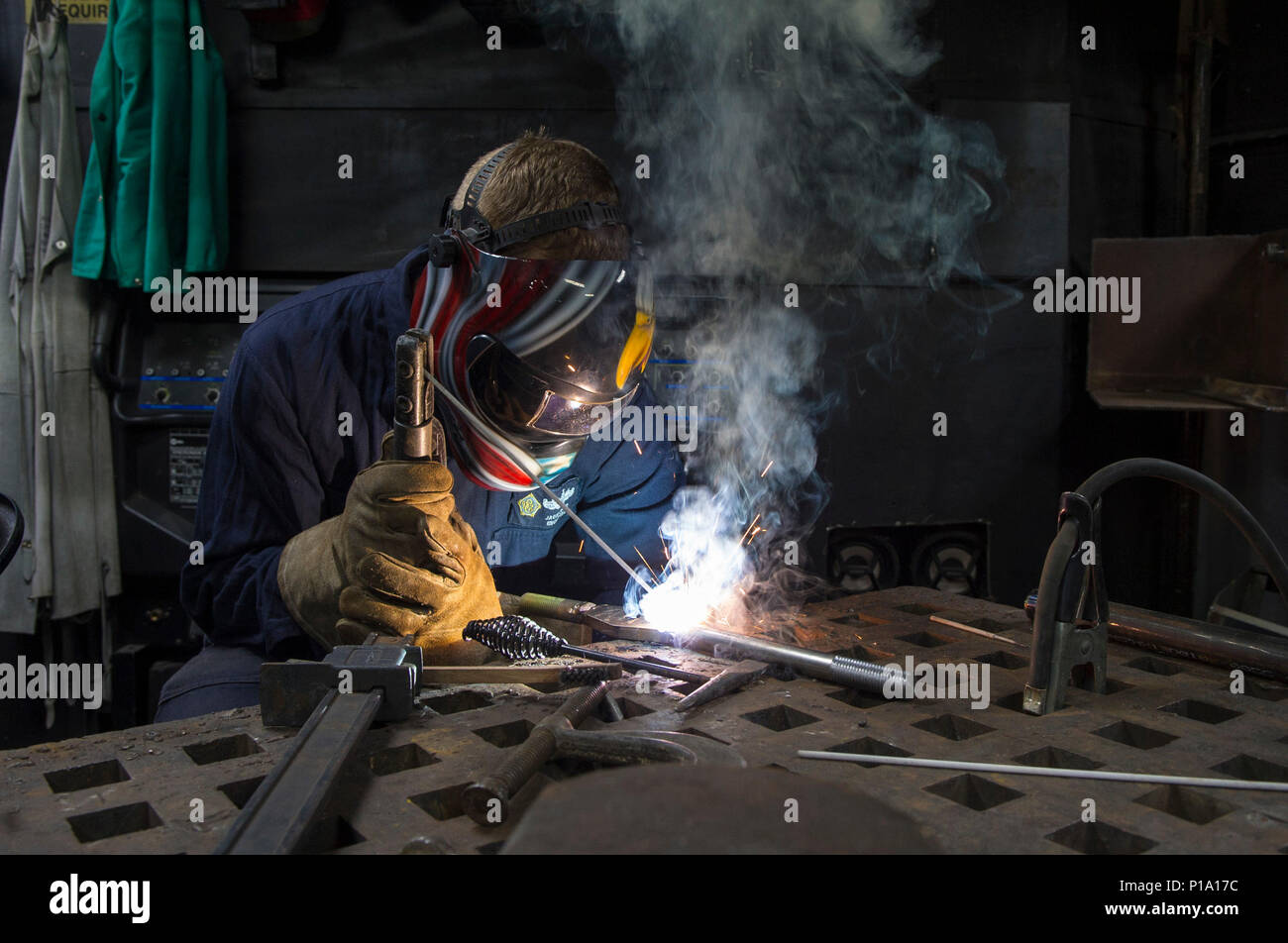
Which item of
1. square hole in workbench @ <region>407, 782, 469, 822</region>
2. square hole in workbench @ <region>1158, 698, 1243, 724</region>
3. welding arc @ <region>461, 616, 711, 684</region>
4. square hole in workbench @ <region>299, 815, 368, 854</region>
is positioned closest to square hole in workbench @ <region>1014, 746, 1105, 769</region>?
square hole in workbench @ <region>1158, 698, 1243, 724</region>

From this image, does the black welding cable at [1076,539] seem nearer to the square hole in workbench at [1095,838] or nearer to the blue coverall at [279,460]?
the square hole in workbench at [1095,838]

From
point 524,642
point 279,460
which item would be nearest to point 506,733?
point 524,642

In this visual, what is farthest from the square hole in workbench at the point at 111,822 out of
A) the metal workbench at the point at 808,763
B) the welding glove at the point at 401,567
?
the welding glove at the point at 401,567

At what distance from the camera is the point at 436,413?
7.93 ft

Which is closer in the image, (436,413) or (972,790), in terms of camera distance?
(972,790)

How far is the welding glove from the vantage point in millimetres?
1860

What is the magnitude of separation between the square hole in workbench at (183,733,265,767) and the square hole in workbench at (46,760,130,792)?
0.30 ft

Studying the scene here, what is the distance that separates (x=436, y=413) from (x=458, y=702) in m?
0.89

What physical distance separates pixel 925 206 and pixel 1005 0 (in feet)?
2.88

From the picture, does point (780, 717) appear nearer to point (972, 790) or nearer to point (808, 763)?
point (808, 763)

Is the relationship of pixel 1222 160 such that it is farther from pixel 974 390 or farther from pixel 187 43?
pixel 187 43

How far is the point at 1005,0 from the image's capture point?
3924 mm

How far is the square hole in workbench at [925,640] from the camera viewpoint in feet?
7.02

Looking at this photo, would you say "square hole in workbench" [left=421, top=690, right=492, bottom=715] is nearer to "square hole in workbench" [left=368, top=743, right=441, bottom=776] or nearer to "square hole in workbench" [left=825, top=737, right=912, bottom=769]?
"square hole in workbench" [left=368, top=743, right=441, bottom=776]
